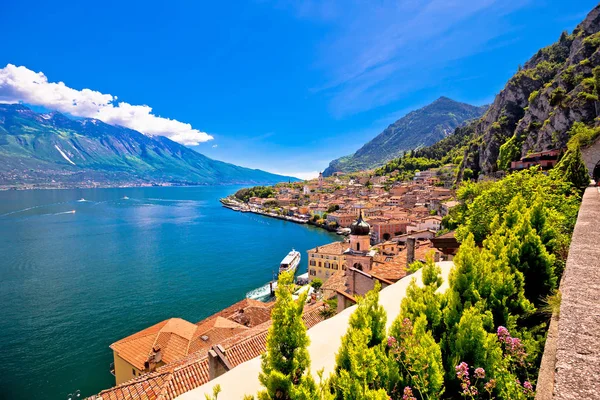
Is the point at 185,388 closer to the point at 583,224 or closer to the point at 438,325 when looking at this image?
the point at 438,325

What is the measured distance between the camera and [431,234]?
4016cm

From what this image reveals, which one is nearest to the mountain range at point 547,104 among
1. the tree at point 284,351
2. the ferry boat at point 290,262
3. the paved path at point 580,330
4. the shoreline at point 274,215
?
the paved path at point 580,330

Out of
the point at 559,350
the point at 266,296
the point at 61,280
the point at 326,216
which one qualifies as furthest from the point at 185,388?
the point at 326,216

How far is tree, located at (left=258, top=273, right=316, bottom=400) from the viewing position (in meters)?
3.34

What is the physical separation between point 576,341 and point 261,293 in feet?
102

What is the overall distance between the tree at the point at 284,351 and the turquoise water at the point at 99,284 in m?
20.2

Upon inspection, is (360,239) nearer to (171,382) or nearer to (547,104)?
(171,382)

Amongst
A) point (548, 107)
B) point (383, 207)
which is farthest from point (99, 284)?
point (548, 107)

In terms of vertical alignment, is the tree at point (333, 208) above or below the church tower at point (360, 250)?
below

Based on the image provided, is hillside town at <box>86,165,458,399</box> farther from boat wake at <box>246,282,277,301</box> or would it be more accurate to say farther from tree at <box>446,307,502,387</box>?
boat wake at <box>246,282,277,301</box>

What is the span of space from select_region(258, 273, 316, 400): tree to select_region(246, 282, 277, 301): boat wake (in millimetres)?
28692

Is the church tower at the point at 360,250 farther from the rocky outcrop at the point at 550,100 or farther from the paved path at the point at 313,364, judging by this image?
the rocky outcrop at the point at 550,100

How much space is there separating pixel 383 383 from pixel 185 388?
7.09m

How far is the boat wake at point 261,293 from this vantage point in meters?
31.1
